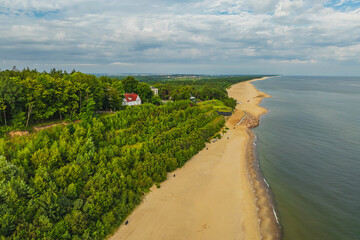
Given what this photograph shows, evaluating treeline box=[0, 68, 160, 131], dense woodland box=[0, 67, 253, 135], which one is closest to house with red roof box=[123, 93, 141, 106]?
dense woodland box=[0, 67, 253, 135]

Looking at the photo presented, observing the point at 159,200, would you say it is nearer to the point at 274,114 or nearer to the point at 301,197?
the point at 301,197

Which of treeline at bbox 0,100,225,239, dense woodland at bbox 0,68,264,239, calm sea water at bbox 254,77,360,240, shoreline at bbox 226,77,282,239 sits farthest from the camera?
calm sea water at bbox 254,77,360,240

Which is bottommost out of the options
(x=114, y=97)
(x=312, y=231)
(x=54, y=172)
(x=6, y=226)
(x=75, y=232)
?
(x=312, y=231)

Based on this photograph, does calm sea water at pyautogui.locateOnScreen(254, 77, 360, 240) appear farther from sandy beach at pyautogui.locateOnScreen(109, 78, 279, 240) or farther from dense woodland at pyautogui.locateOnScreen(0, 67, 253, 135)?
dense woodland at pyautogui.locateOnScreen(0, 67, 253, 135)

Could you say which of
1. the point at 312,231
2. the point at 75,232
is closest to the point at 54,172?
the point at 75,232

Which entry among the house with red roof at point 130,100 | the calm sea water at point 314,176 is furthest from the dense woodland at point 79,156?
the calm sea water at point 314,176

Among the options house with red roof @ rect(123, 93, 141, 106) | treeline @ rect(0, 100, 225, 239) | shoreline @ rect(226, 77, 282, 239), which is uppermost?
house with red roof @ rect(123, 93, 141, 106)
